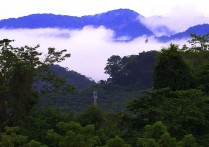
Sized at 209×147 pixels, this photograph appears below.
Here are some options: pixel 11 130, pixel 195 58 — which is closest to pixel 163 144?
pixel 11 130

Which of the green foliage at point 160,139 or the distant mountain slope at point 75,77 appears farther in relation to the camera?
the distant mountain slope at point 75,77

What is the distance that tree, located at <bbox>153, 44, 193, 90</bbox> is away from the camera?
18.9 meters

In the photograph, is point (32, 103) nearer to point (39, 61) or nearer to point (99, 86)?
point (39, 61)

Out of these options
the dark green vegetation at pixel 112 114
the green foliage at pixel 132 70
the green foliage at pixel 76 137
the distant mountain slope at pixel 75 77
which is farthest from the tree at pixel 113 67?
the green foliage at pixel 76 137

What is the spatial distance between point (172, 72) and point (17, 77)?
6793 mm

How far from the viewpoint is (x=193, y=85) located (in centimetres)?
1936

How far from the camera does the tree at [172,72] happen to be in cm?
1891

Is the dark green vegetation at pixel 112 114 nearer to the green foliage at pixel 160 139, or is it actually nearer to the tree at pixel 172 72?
the tree at pixel 172 72

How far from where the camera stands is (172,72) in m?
18.8

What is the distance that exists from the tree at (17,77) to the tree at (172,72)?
5362 mm

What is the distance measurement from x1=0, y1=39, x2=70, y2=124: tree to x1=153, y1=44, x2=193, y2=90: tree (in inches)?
211

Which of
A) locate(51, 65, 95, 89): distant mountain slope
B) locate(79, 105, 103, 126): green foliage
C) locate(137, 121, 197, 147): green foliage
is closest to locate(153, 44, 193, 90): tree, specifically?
locate(79, 105, 103, 126): green foliage

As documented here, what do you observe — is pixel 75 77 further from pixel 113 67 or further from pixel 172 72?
pixel 172 72

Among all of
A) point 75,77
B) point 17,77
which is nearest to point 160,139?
point 17,77
